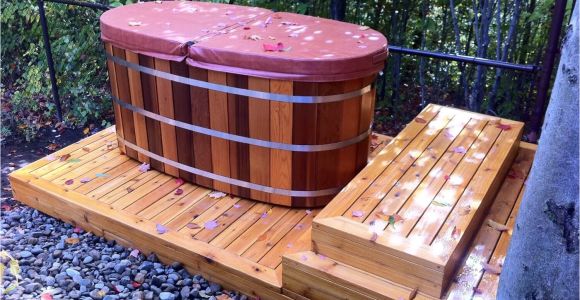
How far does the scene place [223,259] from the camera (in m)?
2.64

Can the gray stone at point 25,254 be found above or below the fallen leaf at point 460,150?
below

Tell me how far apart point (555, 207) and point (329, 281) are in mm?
1404

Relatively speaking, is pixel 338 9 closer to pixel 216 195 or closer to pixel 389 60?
pixel 389 60

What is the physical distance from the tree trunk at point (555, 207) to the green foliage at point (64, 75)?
461 cm

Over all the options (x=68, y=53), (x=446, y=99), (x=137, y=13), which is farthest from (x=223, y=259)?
(x=68, y=53)

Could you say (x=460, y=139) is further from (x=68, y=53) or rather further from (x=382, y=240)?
(x=68, y=53)

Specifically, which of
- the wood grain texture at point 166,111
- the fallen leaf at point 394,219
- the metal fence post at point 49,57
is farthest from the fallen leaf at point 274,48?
the metal fence post at point 49,57

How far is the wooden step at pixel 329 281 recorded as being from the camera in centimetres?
226

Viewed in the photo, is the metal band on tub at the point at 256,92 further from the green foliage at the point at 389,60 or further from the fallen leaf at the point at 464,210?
the green foliage at the point at 389,60

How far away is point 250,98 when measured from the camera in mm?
2816

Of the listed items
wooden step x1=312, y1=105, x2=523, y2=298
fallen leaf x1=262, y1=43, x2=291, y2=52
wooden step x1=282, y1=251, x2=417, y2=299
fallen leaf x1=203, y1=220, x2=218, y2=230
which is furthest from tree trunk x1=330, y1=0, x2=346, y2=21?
wooden step x1=282, y1=251, x2=417, y2=299

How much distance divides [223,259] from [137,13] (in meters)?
1.94

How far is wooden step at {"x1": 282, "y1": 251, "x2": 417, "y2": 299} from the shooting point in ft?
7.41

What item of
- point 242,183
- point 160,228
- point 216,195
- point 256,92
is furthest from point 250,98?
point 160,228
